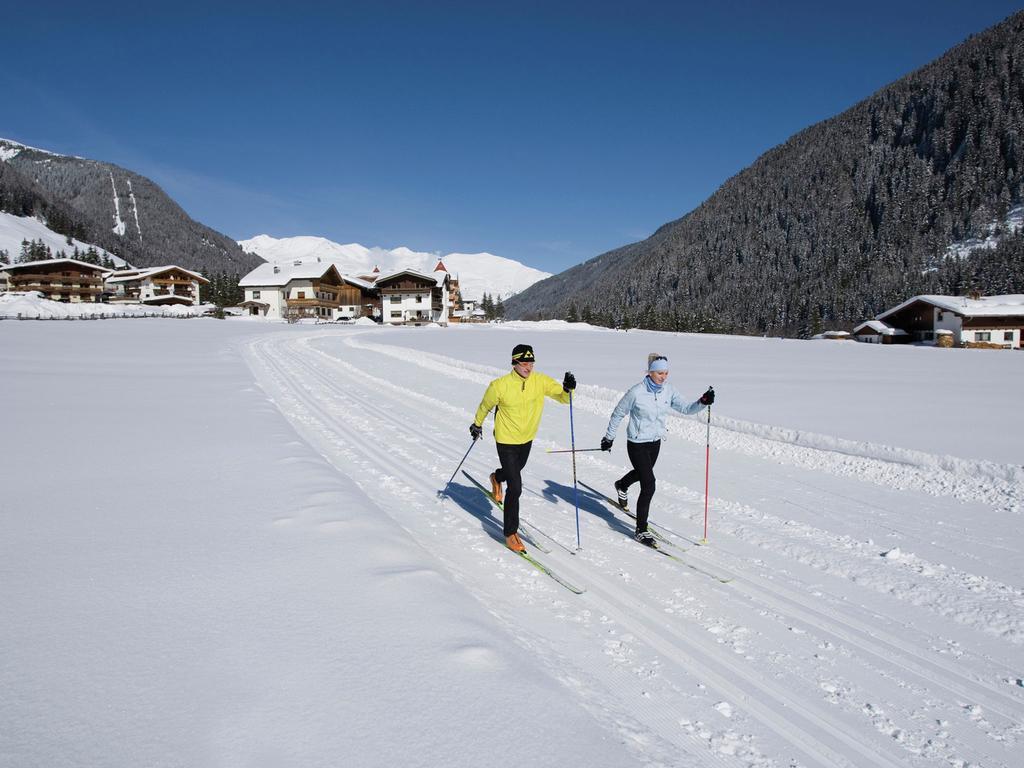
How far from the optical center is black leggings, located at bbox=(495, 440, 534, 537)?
5543 millimetres

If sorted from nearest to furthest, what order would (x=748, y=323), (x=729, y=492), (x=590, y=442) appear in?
(x=729, y=492) → (x=590, y=442) → (x=748, y=323)

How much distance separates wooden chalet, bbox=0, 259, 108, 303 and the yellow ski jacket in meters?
100

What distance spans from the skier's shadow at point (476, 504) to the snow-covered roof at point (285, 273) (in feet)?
256

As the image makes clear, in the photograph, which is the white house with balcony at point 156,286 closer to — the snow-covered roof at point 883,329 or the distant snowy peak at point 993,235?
the snow-covered roof at point 883,329

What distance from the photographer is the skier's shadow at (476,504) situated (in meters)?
6.11

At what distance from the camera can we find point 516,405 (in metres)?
5.60

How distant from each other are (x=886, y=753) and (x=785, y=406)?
11612 mm

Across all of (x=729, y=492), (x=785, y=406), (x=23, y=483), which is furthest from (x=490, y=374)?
(x=23, y=483)

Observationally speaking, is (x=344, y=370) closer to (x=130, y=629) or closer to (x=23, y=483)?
(x=23, y=483)

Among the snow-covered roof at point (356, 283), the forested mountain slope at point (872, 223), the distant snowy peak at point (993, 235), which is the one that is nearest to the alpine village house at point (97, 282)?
the snow-covered roof at point (356, 283)

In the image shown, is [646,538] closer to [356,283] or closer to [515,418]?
[515,418]

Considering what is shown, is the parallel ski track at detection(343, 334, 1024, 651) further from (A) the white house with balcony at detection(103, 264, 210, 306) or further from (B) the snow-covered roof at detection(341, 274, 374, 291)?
(A) the white house with balcony at detection(103, 264, 210, 306)

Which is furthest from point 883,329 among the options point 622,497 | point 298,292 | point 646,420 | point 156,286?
point 156,286

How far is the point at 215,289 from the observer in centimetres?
9906
